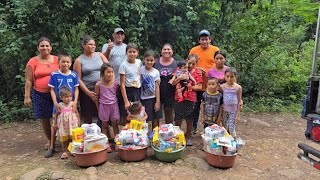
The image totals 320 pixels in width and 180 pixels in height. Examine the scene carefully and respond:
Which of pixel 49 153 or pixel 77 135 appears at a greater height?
pixel 77 135

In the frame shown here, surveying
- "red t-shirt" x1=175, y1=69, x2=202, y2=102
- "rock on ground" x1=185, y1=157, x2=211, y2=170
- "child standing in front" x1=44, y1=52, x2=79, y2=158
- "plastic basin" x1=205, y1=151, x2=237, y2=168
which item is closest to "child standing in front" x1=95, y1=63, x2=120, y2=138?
"child standing in front" x1=44, y1=52, x2=79, y2=158

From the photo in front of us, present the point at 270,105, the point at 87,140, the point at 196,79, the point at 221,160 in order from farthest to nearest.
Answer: the point at 270,105 → the point at 196,79 → the point at 221,160 → the point at 87,140

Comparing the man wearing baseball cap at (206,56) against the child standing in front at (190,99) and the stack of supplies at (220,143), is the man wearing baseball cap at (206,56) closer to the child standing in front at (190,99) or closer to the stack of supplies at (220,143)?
the child standing in front at (190,99)

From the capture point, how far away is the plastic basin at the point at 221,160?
13.4 feet

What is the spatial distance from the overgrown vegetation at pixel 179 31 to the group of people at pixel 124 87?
4.82ft

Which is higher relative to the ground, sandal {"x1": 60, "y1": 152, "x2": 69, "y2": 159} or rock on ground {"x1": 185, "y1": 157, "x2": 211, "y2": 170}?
sandal {"x1": 60, "y1": 152, "x2": 69, "y2": 159}

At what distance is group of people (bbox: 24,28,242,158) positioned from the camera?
428 centimetres

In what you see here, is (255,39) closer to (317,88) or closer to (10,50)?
(317,88)

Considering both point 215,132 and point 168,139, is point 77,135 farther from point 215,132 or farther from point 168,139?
point 215,132

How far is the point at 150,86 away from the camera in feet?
15.0

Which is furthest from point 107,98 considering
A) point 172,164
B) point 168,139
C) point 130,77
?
point 172,164

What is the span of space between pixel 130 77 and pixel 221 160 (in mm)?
1655

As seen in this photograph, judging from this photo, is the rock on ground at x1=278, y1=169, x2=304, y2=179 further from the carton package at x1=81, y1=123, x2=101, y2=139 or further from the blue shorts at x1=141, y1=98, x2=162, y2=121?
the carton package at x1=81, y1=123, x2=101, y2=139

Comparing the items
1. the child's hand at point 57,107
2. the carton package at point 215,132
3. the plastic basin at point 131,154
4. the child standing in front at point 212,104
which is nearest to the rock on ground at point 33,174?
the child's hand at point 57,107
